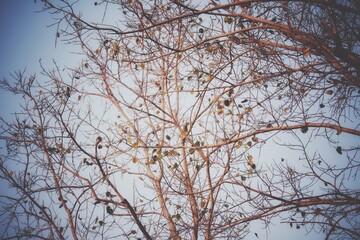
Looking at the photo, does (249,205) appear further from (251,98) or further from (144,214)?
(144,214)

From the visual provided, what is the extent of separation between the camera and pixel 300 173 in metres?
3.86

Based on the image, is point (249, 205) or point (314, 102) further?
point (314, 102)

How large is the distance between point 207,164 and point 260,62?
2.36 meters

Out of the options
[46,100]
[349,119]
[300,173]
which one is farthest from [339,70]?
[46,100]

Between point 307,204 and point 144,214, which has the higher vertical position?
point 144,214

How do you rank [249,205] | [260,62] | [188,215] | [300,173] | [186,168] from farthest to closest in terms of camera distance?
[186,168] < [188,215] < [260,62] < [300,173] < [249,205]

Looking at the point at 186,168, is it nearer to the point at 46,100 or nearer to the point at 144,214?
the point at 144,214

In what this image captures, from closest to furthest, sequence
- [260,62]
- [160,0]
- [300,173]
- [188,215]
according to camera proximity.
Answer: [300,173], [260,62], [160,0], [188,215]

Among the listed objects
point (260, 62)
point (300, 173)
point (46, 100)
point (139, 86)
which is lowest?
point (300, 173)

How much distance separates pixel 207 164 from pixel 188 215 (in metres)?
1.51

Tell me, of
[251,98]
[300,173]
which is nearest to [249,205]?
[300,173]

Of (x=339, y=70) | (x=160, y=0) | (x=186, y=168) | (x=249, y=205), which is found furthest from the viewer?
(x=186, y=168)

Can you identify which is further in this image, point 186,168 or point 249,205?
point 186,168

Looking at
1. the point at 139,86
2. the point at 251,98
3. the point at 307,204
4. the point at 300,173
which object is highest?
the point at 139,86
